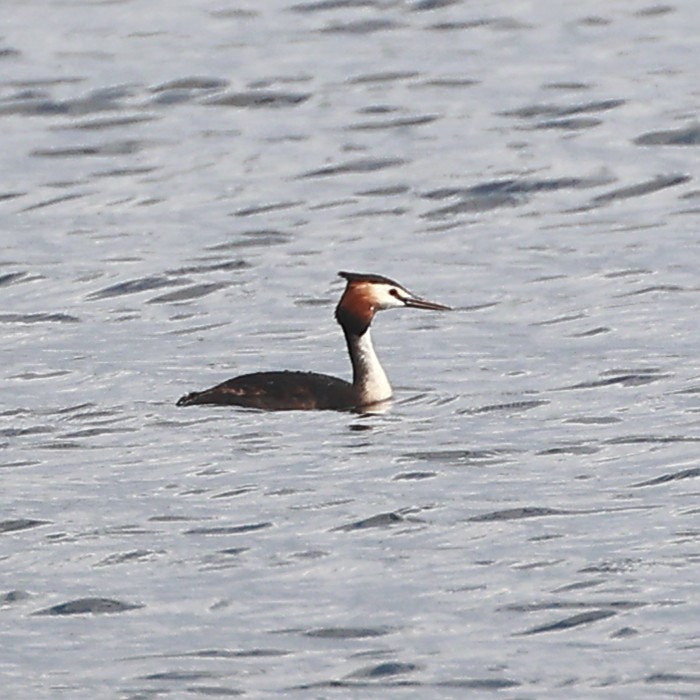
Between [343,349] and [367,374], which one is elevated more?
[367,374]

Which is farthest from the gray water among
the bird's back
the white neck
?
the white neck

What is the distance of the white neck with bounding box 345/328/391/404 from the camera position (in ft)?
53.9

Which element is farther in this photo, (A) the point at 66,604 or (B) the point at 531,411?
(B) the point at 531,411

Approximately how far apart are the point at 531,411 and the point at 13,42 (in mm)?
18296

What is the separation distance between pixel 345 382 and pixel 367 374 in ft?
0.51

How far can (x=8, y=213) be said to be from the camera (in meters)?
24.1

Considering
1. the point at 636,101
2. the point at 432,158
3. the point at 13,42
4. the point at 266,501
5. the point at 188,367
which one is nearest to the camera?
the point at 266,501

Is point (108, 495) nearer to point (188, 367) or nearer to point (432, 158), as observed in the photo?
point (188, 367)

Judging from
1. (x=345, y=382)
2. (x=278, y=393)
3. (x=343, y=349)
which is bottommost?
(x=343, y=349)

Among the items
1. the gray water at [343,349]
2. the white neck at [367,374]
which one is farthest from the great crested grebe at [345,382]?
the gray water at [343,349]

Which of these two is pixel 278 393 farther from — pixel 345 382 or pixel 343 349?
pixel 343 349

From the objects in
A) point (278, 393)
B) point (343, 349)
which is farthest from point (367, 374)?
point (343, 349)

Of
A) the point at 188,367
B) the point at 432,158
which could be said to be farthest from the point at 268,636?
the point at 432,158

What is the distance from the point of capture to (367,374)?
16.5 meters
